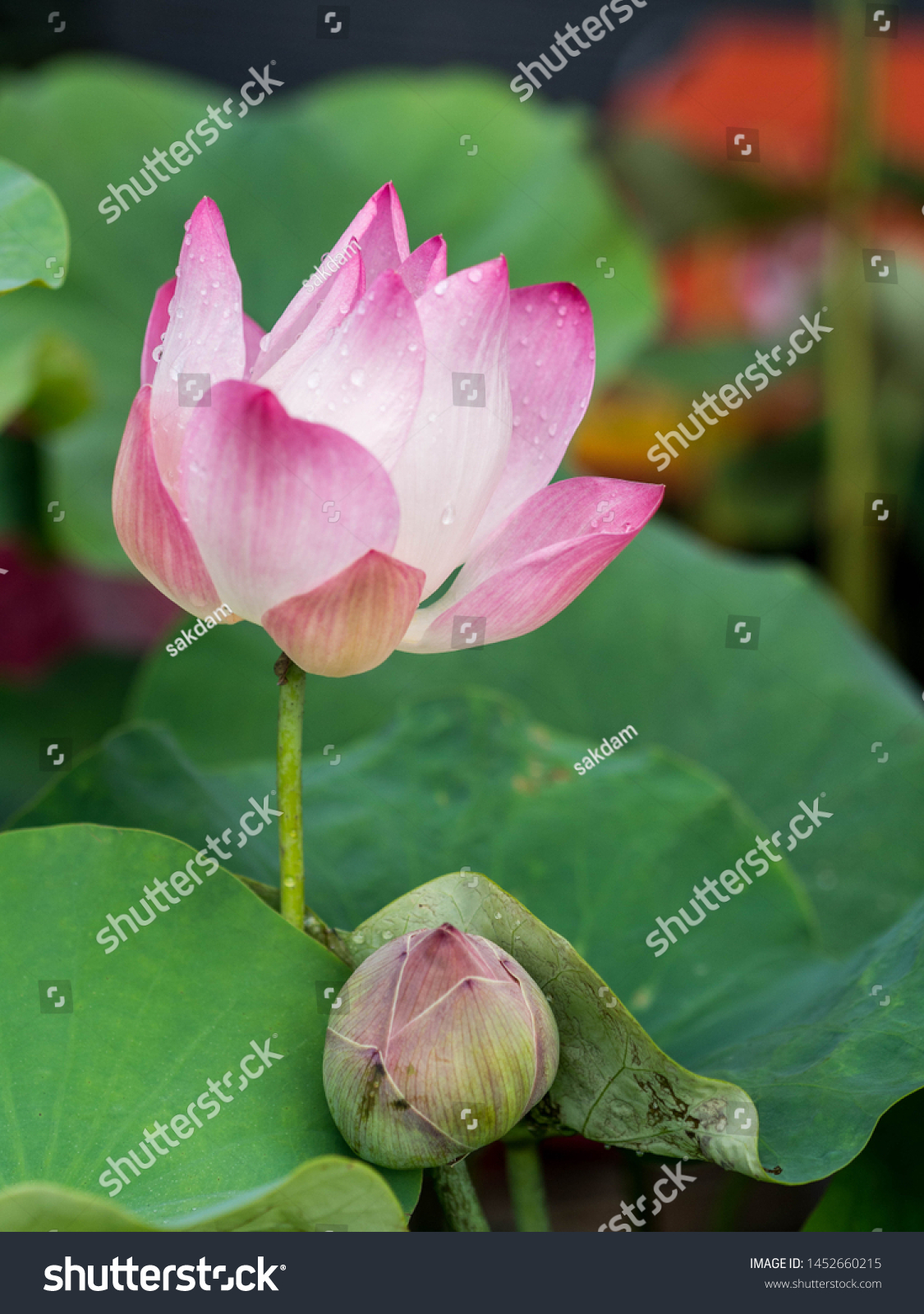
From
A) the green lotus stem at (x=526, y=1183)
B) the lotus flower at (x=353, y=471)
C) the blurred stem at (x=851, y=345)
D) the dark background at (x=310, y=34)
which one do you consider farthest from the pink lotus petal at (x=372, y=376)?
Result: the dark background at (x=310, y=34)

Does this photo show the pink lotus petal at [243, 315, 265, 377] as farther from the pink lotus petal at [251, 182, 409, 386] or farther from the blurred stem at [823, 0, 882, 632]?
the blurred stem at [823, 0, 882, 632]

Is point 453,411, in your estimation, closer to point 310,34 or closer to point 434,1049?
point 434,1049

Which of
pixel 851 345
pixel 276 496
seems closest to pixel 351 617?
pixel 276 496

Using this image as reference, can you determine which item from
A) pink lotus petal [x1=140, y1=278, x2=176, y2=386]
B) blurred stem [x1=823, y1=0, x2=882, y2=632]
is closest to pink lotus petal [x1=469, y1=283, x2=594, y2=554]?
pink lotus petal [x1=140, y1=278, x2=176, y2=386]

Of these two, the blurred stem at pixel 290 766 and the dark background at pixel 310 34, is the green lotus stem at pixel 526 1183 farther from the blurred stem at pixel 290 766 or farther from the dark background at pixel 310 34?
the dark background at pixel 310 34

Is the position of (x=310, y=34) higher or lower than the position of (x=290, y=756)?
higher

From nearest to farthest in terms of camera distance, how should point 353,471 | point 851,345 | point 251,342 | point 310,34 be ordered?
point 353,471 < point 251,342 < point 851,345 < point 310,34
